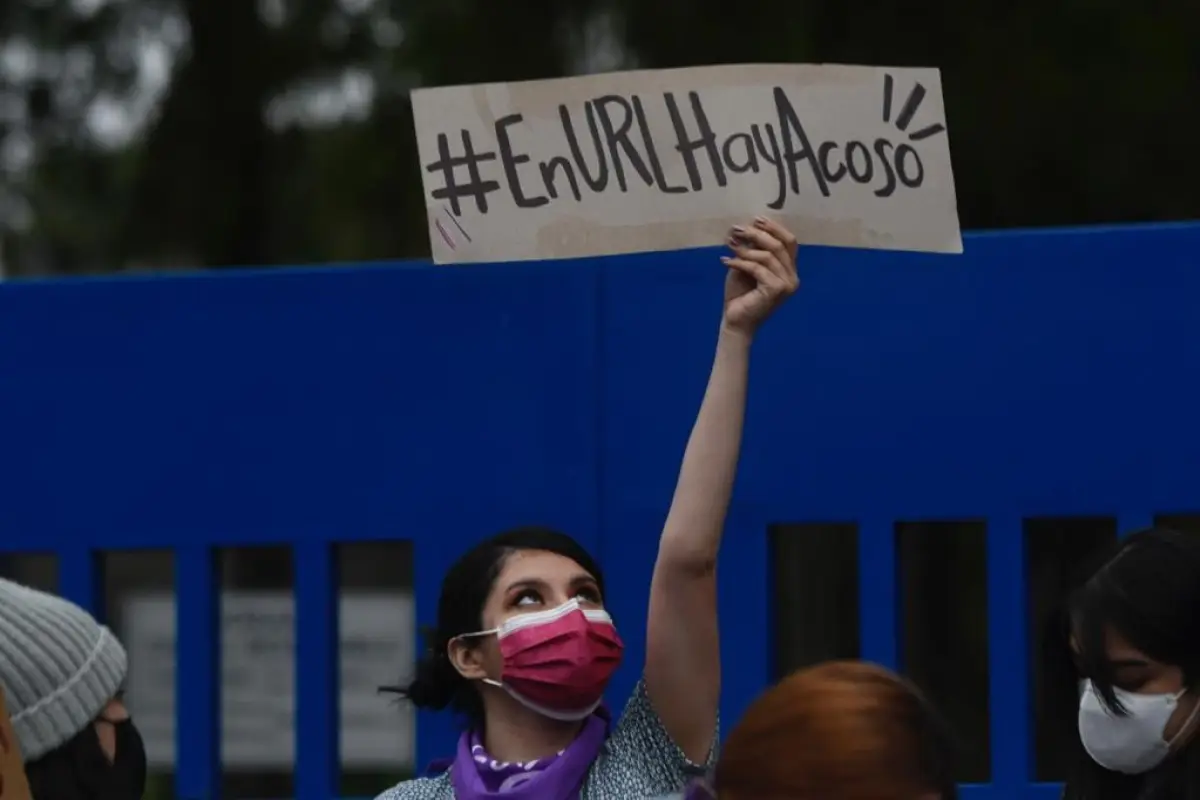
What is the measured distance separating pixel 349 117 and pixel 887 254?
5.14 m

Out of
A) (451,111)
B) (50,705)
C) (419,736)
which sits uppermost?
(451,111)

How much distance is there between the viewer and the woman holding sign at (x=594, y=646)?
124 inches

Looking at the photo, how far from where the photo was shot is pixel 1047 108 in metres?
6.88

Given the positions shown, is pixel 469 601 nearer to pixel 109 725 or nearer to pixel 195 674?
pixel 109 725

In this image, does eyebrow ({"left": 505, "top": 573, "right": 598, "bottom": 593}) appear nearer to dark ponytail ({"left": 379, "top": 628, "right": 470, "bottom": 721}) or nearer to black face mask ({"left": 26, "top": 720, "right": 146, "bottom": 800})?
dark ponytail ({"left": 379, "top": 628, "right": 470, "bottom": 721})

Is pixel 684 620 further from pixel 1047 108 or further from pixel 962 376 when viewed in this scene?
pixel 1047 108

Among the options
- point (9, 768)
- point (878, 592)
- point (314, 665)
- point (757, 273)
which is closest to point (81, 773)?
point (9, 768)

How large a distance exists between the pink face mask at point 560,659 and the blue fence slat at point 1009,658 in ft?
3.10

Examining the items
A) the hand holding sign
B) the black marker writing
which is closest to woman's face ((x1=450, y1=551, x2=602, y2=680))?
the hand holding sign

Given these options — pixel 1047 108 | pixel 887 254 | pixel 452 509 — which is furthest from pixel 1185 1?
pixel 452 509

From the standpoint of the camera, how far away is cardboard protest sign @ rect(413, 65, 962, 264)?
343cm

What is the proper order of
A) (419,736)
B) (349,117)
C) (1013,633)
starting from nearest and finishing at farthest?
(1013,633)
(419,736)
(349,117)

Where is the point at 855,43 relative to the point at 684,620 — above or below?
above

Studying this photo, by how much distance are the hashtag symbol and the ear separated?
0.73 meters
